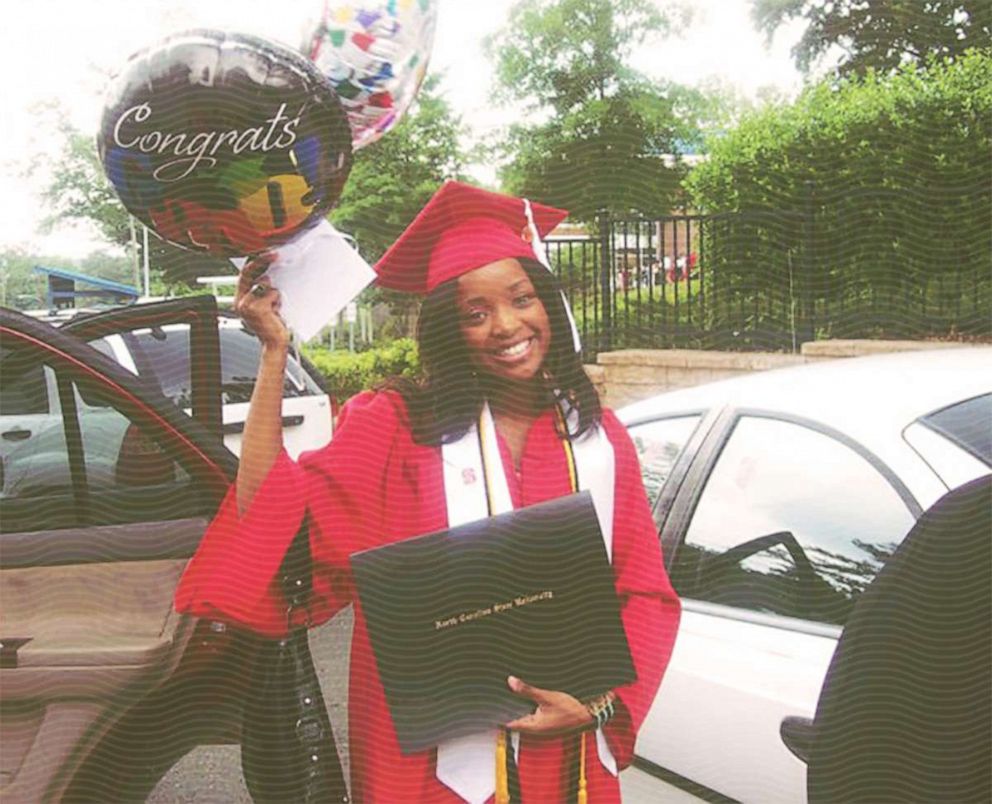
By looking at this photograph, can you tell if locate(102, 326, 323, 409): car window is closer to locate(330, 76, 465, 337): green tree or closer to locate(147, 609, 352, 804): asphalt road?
locate(330, 76, 465, 337): green tree

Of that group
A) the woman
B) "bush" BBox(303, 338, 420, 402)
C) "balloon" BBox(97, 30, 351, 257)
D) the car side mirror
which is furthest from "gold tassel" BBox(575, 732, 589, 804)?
"balloon" BBox(97, 30, 351, 257)

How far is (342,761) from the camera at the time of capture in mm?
1665

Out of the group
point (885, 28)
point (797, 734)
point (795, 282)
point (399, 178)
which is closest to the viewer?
point (797, 734)

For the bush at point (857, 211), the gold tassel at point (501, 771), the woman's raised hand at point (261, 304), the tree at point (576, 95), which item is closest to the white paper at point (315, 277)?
the woman's raised hand at point (261, 304)

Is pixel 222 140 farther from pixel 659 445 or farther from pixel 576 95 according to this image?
pixel 659 445

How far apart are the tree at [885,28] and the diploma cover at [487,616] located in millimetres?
945

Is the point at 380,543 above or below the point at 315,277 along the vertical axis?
below

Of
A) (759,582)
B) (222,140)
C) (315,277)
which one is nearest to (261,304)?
(315,277)

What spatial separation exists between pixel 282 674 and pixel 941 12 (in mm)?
1430

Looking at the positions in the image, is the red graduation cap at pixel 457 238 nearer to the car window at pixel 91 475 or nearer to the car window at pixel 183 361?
the car window at pixel 183 361

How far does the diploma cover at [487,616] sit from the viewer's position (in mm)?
1304

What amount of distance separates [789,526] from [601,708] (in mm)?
511

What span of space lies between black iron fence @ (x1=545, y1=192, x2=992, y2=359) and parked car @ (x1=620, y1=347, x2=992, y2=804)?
0.21 metres

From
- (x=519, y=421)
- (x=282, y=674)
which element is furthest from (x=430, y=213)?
(x=282, y=674)
